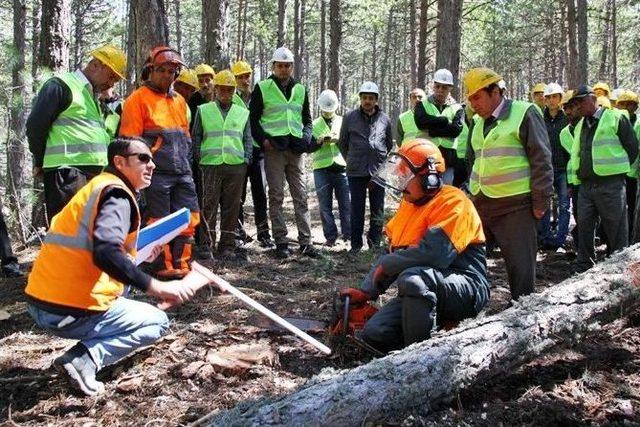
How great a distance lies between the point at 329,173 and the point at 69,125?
4250 mm

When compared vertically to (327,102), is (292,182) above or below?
below

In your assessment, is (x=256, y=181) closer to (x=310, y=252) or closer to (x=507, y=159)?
(x=310, y=252)

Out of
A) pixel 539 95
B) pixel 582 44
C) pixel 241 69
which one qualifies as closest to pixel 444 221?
pixel 241 69

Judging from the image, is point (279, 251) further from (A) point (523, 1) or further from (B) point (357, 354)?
(A) point (523, 1)

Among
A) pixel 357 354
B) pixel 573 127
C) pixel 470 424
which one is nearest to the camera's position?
pixel 470 424

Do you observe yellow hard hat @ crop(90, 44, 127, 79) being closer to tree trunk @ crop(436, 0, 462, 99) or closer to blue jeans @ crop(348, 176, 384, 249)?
blue jeans @ crop(348, 176, 384, 249)

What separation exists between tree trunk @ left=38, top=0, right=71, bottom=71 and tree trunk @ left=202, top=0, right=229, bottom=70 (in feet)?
6.33

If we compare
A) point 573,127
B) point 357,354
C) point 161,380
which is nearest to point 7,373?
point 161,380

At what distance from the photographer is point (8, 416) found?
3.01 meters

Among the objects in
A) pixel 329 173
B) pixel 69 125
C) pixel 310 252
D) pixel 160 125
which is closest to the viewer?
pixel 69 125

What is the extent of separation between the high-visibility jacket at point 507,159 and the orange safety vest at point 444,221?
972 mm

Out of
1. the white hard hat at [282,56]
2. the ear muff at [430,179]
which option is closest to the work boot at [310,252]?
the white hard hat at [282,56]

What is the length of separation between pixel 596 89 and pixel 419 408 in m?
8.26

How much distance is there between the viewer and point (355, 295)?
396cm
